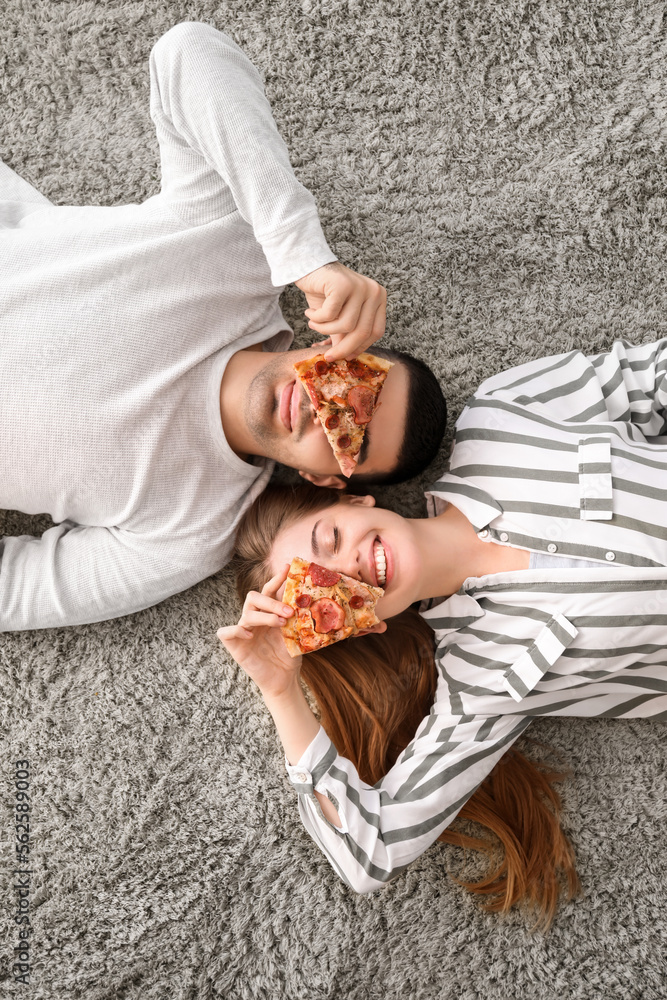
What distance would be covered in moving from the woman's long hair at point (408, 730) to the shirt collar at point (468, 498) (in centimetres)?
34

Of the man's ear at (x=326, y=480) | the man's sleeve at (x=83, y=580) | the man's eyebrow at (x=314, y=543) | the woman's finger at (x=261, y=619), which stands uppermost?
the man's ear at (x=326, y=480)

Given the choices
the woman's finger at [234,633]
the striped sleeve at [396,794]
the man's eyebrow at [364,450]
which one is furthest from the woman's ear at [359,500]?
the striped sleeve at [396,794]

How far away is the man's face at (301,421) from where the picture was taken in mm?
1851

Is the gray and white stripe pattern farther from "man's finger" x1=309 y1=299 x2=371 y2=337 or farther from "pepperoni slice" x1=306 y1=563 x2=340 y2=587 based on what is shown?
"man's finger" x1=309 y1=299 x2=371 y2=337

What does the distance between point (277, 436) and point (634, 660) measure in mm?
1188

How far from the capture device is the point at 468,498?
202 cm

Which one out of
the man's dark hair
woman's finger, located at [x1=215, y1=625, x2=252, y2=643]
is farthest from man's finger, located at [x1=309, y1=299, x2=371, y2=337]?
woman's finger, located at [x1=215, y1=625, x2=252, y2=643]

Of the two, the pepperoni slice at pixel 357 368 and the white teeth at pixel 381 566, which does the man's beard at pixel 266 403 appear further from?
the white teeth at pixel 381 566

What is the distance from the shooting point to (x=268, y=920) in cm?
211

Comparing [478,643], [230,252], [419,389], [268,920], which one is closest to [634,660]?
[478,643]

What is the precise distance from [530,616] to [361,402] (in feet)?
2.53

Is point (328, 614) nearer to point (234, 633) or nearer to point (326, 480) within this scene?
point (234, 633)

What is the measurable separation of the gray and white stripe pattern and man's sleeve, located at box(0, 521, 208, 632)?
0.70 metres

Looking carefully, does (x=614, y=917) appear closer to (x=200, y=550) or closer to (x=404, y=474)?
(x=404, y=474)
